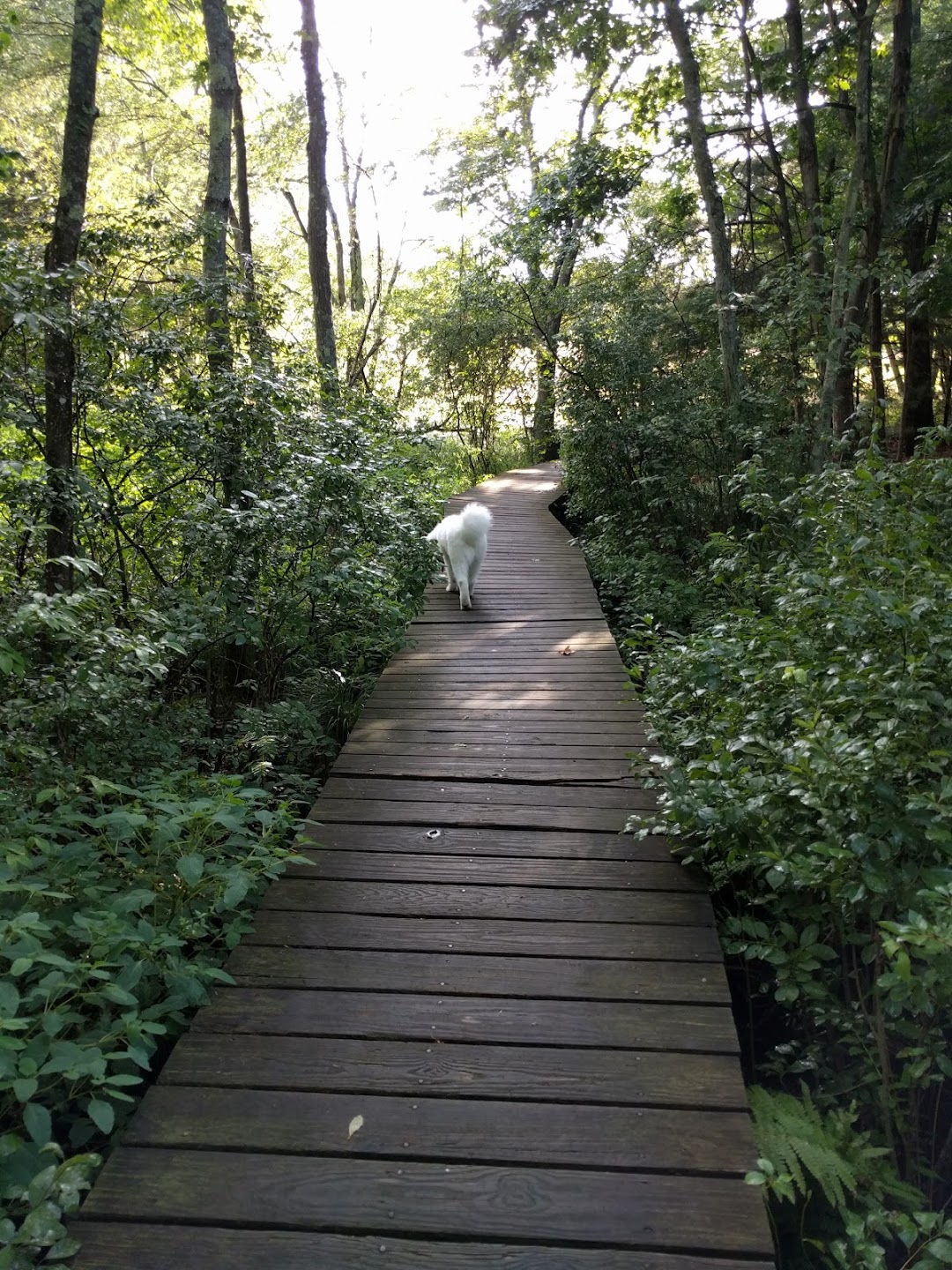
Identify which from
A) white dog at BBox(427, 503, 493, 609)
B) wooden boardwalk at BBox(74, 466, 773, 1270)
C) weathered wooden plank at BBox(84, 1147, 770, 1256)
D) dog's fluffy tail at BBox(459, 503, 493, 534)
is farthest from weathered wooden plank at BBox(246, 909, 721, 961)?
dog's fluffy tail at BBox(459, 503, 493, 534)

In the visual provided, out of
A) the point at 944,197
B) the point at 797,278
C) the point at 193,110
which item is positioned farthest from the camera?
the point at 193,110

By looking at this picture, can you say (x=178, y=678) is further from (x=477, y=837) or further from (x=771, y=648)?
(x=771, y=648)

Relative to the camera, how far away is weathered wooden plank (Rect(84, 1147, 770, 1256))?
72.6 inches

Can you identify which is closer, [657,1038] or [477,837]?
[657,1038]

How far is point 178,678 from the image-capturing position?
525cm

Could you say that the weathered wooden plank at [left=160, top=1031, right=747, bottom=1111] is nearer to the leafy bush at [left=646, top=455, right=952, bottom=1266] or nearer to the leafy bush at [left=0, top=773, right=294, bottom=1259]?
the leafy bush at [left=0, top=773, right=294, bottom=1259]

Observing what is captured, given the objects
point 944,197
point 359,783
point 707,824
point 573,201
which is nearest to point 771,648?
point 707,824

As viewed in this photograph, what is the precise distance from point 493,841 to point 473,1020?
1127mm

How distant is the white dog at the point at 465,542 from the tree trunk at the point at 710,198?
333cm

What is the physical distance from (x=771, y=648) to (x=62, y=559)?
2810 millimetres

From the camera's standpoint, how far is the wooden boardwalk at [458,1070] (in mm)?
1845

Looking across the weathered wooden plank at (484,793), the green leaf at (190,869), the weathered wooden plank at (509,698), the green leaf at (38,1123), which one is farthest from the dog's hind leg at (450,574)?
the green leaf at (38,1123)

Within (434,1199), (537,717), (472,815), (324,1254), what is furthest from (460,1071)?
(537,717)

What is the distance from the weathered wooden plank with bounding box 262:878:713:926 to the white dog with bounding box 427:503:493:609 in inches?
158
